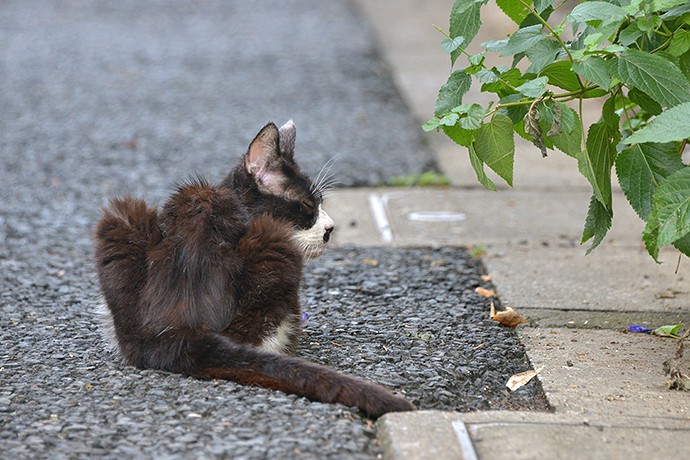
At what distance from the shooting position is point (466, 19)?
339 cm

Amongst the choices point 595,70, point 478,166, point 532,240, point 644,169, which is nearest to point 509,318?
point 478,166

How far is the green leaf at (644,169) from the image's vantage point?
3.27 metres

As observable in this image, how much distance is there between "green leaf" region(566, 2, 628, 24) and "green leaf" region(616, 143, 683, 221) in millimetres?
482

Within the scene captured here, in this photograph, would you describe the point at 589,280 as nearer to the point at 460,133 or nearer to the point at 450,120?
the point at 460,133

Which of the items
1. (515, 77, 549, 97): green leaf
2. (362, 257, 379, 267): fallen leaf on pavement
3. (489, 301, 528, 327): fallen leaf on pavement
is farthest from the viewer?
(362, 257, 379, 267): fallen leaf on pavement

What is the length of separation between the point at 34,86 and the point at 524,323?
6.84 m

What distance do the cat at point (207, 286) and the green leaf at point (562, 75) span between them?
101 centimetres

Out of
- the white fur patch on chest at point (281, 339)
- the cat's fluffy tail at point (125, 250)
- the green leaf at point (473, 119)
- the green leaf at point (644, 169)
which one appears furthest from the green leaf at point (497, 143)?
the cat's fluffy tail at point (125, 250)

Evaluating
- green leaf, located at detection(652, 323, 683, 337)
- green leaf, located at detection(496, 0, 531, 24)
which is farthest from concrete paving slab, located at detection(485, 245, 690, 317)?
green leaf, located at detection(496, 0, 531, 24)

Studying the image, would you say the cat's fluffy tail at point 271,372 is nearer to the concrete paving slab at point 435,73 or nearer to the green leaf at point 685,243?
the green leaf at point 685,243

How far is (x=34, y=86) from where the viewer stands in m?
9.45

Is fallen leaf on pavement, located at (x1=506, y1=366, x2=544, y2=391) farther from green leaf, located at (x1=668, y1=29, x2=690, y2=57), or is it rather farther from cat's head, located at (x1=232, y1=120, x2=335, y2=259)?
green leaf, located at (x1=668, y1=29, x2=690, y2=57)

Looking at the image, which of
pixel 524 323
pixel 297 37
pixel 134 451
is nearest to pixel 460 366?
pixel 524 323

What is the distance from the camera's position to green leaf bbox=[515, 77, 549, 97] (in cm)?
309
